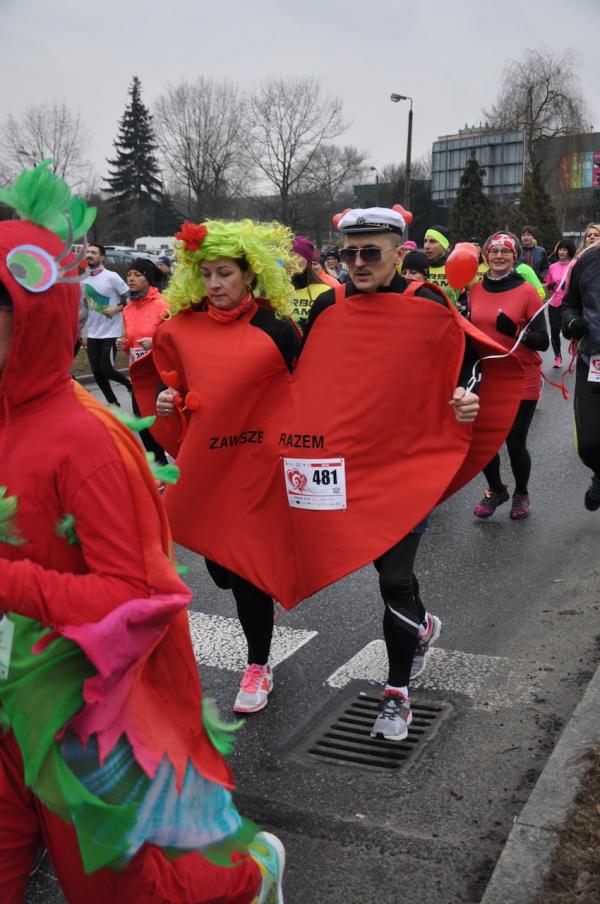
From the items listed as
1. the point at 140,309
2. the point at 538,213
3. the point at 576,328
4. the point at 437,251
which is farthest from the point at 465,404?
the point at 538,213

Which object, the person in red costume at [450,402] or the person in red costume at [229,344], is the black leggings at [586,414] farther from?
the person in red costume at [229,344]

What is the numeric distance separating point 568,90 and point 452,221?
53.2 ft

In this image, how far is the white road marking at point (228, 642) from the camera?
4918 millimetres

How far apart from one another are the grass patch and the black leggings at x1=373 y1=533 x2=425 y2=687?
911 millimetres

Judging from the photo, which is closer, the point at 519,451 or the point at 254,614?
the point at 254,614

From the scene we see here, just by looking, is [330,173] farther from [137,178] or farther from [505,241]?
[505,241]

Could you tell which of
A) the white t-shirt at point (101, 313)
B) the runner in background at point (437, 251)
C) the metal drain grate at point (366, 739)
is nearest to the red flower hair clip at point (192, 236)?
the metal drain grate at point (366, 739)

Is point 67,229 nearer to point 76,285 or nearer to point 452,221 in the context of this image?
point 76,285

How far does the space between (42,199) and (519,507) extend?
5.82 meters

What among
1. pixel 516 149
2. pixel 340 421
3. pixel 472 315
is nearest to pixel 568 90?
pixel 516 149

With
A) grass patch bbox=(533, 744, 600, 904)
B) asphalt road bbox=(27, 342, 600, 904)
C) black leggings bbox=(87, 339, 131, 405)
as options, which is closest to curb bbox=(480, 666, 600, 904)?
grass patch bbox=(533, 744, 600, 904)

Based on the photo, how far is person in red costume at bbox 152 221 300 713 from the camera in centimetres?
427

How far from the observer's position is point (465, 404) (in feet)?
13.2

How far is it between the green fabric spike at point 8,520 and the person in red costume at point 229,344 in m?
2.19
